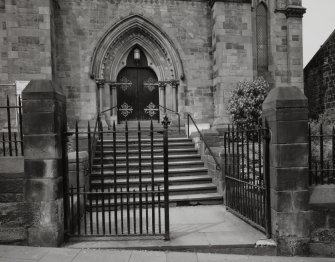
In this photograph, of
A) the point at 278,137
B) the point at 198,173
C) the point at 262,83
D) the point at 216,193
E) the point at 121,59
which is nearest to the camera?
the point at 278,137

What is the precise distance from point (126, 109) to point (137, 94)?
0.85 meters

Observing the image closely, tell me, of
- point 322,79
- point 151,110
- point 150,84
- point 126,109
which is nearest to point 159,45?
point 150,84

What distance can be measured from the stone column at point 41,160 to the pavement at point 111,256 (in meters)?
0.27

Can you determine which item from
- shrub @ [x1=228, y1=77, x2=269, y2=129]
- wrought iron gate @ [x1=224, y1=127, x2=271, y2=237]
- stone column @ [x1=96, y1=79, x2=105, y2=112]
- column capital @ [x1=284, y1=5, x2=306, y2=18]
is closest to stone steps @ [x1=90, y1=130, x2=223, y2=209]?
wrought iron gate @ [x1=224, y1=127, x2=271, y2=237]

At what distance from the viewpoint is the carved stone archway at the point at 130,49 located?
1247 cm

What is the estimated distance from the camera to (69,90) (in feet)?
40.1

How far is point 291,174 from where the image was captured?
14.2 ft

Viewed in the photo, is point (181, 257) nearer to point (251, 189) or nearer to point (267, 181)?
point (267, 181)

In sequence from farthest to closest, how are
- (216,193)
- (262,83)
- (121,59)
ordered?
(121,59)
(262,83)
(216,193)

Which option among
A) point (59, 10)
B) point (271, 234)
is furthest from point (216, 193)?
point (59, 10)

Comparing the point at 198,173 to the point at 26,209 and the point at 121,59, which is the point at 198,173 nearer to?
the point at 26,209

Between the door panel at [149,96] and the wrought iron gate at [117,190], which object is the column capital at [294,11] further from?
the wrought iron gate at [117,190]

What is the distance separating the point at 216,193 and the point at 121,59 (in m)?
8.09

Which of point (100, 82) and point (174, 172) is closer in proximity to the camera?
point (174, 172)
